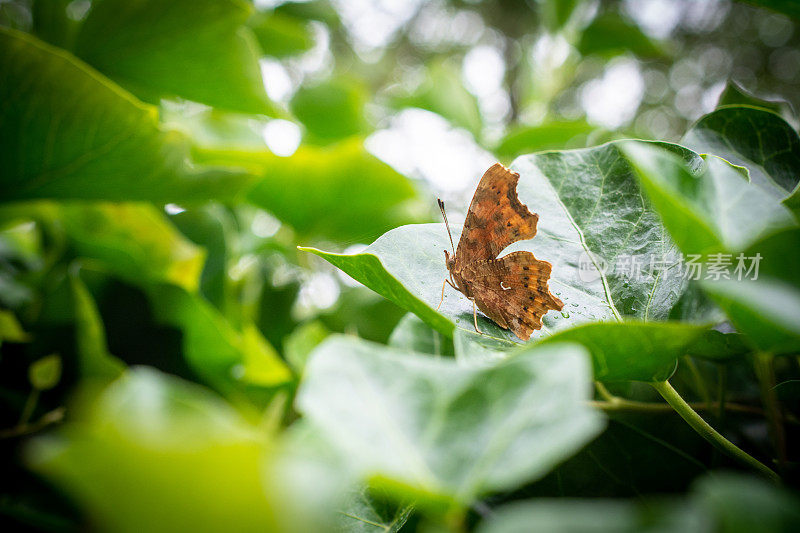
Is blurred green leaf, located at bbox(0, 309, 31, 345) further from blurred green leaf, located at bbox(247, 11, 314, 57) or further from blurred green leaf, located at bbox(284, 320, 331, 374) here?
blurred green leaf, located at bbox(247, 11, 314, 57)

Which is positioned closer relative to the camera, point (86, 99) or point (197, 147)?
point (86, 99)

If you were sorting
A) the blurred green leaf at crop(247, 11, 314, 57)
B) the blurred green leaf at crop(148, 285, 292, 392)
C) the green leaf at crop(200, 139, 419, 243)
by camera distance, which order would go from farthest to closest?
1. the blurred green leaf at crop(247, 11, 314, 57)
2. the green leaf at crop(200, 139, 419, 243)
3. the blurred green leaf at crop(148, 285, 292, 392)

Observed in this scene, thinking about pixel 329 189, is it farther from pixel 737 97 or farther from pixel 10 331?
pixel 737 97

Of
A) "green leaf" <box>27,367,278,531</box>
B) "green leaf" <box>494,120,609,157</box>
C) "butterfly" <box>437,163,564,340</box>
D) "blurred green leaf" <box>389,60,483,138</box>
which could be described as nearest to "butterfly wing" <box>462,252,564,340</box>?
"butterfly" <box>437,163,564,340</box>

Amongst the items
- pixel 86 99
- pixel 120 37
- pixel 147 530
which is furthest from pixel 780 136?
pixel 120 37

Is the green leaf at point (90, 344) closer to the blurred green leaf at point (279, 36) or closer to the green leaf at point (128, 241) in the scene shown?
the green leaf at point (128, 241)

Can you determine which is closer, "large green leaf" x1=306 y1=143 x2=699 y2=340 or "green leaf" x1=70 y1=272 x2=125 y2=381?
"large green leaf" x1=306 y1=143 x2=699 y2=340

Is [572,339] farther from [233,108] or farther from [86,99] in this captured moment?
[233,108]
